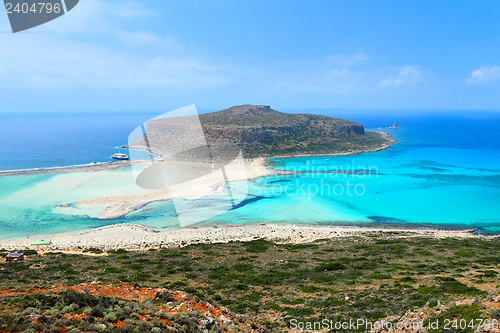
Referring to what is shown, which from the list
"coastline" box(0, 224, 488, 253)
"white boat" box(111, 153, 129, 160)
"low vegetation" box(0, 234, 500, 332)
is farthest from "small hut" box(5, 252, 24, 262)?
"white boat" box(111, 153, 129, 160)

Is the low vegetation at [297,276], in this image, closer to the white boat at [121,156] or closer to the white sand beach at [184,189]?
the white sand beach at [184,189]

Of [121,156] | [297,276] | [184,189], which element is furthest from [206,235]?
[121,156]

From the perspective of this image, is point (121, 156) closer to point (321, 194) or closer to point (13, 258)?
point (321, 194)

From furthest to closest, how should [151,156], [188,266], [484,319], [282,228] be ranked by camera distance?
1. [151,156]
2. [282,228]
3. [188,266]
4. [484,319]

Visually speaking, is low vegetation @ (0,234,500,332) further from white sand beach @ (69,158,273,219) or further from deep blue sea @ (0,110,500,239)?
white sand beach @ (69,158,273,219)

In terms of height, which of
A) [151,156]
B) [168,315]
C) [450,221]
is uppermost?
[151,156]

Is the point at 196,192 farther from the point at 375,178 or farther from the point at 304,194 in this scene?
the point at 375,178

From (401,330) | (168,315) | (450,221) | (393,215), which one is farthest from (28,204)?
(450,221)

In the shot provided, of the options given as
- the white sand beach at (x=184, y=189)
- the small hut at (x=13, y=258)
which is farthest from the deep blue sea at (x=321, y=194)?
the small hut at (x=13, y=258)
